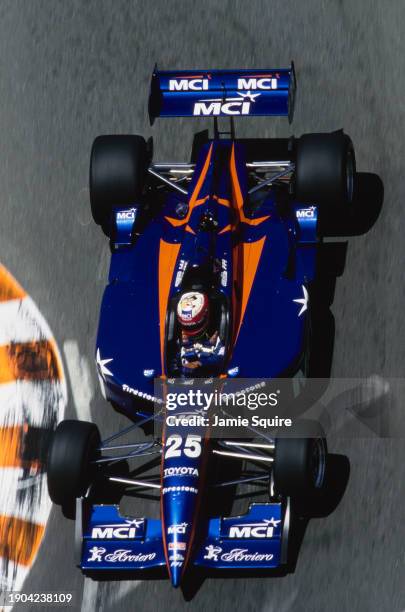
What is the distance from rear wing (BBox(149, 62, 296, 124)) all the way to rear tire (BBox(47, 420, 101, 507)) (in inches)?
129

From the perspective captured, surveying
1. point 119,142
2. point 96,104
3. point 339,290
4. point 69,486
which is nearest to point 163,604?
point 69,486

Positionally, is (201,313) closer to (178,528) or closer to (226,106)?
(178,528)

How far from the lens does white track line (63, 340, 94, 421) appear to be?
14.8 metres

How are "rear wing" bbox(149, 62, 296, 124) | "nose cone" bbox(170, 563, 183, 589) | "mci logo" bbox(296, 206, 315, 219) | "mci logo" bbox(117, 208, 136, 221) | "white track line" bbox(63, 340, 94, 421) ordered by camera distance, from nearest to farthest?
"nose cone" bbox(170, 563, 183, 589) → "mci logo" bbox(296, 206, 315, 219) → "white track line" bbox(63, 340, 94, 421) → "mci logo" bbox(117, 208, 136, 221) → "rear wing" bbox(149, 62, 296, 124)

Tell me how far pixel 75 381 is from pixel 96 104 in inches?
135

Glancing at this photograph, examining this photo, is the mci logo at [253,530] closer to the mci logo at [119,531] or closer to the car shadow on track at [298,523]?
the car shadow on track at [298,523]

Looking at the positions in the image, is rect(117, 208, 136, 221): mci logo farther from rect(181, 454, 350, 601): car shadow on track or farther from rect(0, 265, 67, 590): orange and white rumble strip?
rect(181, 454, 350, 601): car shadow on track

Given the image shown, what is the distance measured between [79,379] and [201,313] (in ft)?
6.80

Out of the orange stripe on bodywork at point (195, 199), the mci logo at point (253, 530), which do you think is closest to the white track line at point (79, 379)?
the orange stripe on bodywork at point (195, 199)

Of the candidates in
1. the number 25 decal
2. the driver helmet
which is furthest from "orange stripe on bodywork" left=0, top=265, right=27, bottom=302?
the number 25 decal

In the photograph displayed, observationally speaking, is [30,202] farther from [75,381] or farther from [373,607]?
[373,607]

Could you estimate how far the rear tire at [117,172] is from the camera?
1501 cm

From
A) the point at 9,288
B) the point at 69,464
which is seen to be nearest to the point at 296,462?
the point at 69,464

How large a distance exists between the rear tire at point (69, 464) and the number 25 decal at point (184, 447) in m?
0.74
